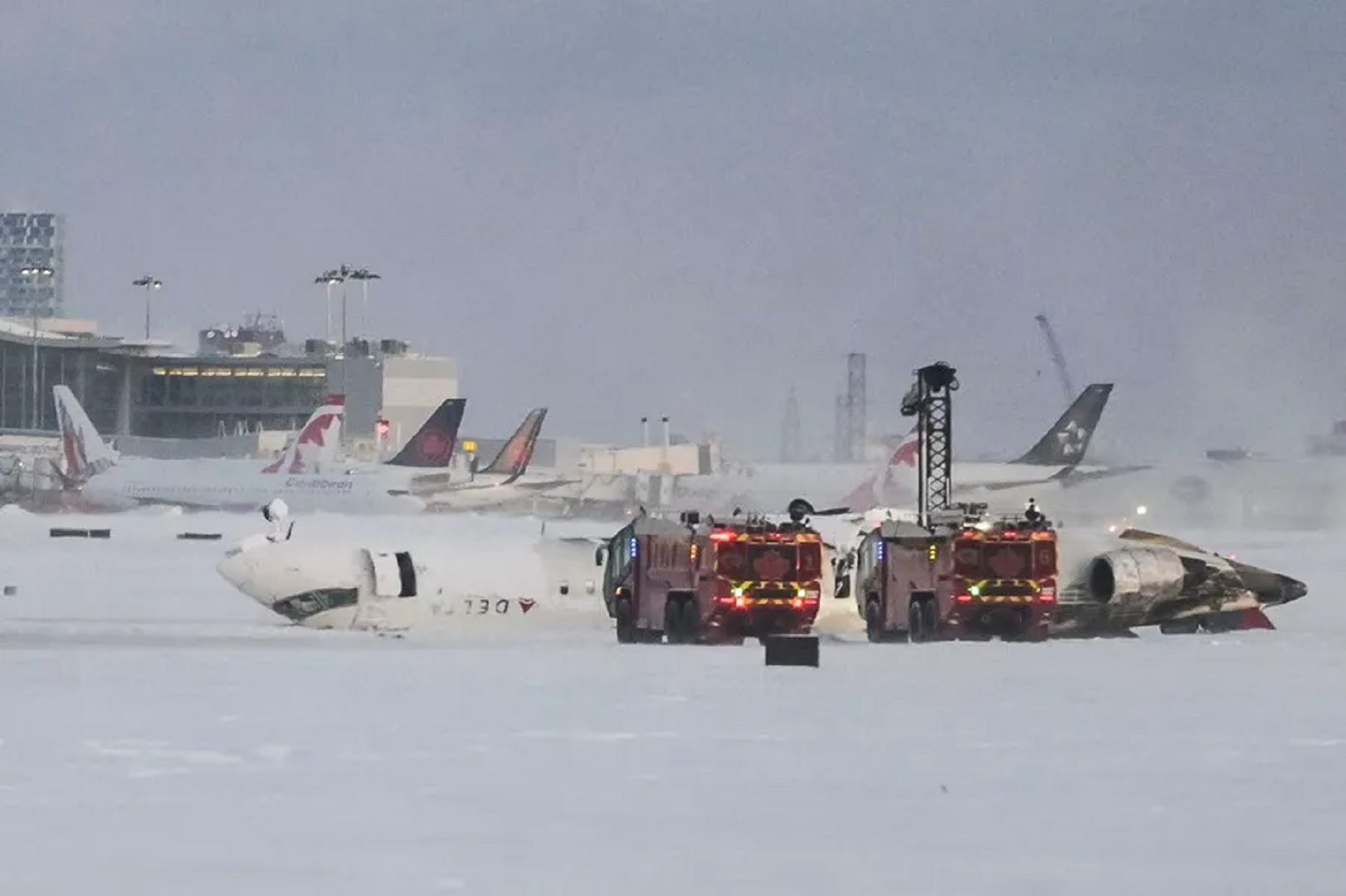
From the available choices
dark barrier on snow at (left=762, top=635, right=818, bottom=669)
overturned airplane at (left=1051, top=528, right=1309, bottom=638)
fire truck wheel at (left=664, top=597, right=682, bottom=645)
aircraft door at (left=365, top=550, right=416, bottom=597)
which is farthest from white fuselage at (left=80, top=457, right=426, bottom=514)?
dark barrier on snow at (left=762, top=635, right=818, bottom=669)

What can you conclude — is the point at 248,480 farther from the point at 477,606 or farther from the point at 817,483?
the point at 477,606

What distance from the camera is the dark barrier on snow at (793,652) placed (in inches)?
1480

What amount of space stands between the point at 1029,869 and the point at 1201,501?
387 feet

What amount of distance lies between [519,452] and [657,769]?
411 feet

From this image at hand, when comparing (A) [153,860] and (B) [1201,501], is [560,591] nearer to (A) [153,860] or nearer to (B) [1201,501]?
(A) [153,860]

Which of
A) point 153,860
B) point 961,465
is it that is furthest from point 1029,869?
point 961,465

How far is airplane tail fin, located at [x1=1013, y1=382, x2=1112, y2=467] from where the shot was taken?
132250mm

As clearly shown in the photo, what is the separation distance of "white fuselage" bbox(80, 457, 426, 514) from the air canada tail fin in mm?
13104

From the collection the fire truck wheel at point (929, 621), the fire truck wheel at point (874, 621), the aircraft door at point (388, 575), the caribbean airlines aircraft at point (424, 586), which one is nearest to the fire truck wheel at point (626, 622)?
the caribbean airlines aircraft at point (424, 586)

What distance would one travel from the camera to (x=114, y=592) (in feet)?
191

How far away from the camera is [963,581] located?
44.9m

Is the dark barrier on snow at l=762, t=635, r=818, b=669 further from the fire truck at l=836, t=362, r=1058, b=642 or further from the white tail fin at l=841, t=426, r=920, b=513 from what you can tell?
the white tail fin at l=841, t=426, r=920, b=513

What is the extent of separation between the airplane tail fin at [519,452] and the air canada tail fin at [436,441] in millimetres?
7205

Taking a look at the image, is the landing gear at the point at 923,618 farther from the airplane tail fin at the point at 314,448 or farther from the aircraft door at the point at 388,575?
the airplane tail fin at the point at 314,448
